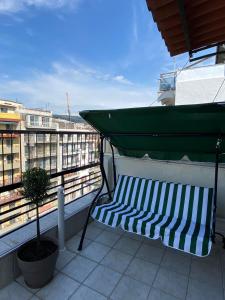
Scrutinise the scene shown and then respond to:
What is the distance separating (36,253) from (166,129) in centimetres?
185

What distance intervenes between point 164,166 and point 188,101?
4761 mm

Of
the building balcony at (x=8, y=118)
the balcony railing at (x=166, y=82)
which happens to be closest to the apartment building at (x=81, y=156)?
the balcony railing at (x=166, y=82)

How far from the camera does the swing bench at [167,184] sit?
6.09 ft

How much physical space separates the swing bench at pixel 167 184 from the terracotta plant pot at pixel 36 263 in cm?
62

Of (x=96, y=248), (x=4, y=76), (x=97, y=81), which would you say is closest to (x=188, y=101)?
(x=96, y=248)

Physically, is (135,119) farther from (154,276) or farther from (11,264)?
(11,264)

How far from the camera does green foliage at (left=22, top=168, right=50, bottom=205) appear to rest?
5.62 feet

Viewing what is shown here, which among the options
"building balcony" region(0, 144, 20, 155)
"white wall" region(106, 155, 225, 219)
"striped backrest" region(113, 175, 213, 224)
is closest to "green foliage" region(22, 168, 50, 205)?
"building balcony" region(0, 144, 20, 155)

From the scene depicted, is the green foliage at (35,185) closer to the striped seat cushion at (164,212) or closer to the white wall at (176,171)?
the striped seat cushion at (164,212)

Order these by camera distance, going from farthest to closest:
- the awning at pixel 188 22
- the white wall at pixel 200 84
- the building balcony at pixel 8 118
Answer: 1. the building balcony at pixel 8 118
2. the white wall at pixel 200 84
3. the awning at pixel 188 22

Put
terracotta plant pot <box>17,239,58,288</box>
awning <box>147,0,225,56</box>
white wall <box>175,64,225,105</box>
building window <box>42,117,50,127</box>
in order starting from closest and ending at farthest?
terracotta plant pot <box>17,239,58,288</box> < awning <box>147,0,225,56</box> < white wall <box>175,64,225,105</box> < building window <box>42,117,50,127</box>

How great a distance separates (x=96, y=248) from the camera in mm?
2359

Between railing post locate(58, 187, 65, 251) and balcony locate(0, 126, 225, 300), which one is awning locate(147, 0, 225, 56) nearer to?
balcony locate(0, 126, 225, 300)

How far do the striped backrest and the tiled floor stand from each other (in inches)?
18.8
